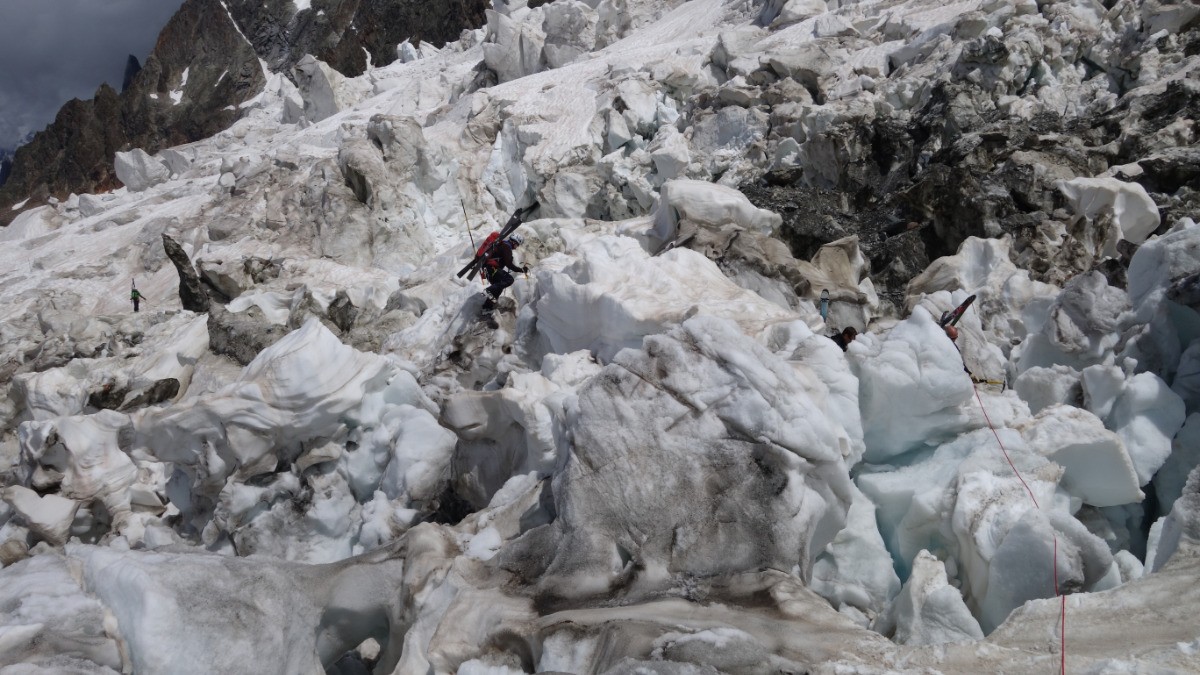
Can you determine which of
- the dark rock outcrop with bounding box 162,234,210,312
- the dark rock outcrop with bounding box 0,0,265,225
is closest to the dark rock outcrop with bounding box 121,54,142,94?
the dark rock outcrop with bounding box 0,0,265,225

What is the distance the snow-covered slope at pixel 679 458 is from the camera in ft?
12.6

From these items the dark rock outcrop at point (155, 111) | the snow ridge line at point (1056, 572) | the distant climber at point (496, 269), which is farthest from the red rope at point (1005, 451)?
the dark rock outcrop at point (155, 111)

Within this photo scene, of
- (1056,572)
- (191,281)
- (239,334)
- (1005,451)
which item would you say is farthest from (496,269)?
(191,281)

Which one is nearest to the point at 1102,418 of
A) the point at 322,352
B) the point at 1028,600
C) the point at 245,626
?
the point at 1028,600

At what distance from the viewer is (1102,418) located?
520 cm

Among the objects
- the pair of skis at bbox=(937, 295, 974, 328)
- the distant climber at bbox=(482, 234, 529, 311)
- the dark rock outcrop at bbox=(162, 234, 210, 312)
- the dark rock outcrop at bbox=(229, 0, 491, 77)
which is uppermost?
the dark rock outcrop at bbox=(229, 0, 491, 77)

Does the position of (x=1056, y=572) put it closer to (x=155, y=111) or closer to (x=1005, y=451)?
(x=1005, y=451)

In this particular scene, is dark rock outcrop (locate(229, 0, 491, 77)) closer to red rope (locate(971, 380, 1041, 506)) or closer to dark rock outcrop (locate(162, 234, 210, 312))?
dark rock outcrop (locate(162, 234, 210, 312))

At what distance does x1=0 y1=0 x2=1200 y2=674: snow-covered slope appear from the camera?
12.6 ft

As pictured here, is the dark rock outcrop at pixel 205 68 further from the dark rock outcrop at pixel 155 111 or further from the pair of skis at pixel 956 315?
the pair of skis at pixel 956 315

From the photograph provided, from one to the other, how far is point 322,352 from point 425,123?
21544 mm

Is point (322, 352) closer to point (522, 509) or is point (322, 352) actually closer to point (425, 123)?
point (522, 509)

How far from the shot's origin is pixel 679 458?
445 centimetres

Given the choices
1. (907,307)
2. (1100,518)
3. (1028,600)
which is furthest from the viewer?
(907,307)
